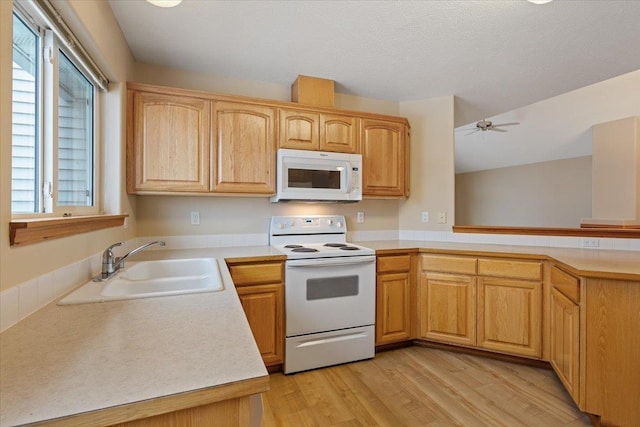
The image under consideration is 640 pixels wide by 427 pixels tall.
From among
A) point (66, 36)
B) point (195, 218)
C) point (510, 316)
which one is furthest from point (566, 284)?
point (66, 36)

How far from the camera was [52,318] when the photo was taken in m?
0.96

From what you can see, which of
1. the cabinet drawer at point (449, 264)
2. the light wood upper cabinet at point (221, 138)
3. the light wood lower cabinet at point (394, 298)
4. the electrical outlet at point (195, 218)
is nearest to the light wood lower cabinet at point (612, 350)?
the cabinet drawer at point (449, 264)

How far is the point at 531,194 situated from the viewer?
7449 millimetres

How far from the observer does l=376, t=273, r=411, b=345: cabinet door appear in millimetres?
2537

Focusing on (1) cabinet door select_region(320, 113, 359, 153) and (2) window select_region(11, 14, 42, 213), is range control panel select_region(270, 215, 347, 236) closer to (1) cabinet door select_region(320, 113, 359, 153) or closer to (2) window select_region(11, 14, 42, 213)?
(1) cabinet door select_region(320, 113, 359, 153)

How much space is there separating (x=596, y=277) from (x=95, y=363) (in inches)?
87.3

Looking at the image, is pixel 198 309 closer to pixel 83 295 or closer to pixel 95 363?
pixel 95 363

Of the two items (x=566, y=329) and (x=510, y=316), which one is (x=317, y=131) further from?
(x=566, y=329)

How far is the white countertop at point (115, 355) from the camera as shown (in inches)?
22.3

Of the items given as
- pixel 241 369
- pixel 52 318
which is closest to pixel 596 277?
pixel 241 369

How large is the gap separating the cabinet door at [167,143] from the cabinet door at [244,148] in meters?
0.10

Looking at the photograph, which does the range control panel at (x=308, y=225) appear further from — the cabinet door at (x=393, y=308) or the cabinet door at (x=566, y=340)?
the cabinet door at (x=566, y=340)

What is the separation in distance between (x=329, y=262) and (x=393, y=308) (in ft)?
2.45

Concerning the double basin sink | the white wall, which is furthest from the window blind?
the white wall
